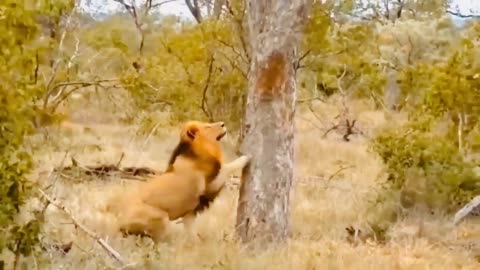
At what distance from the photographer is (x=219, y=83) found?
16031 mm

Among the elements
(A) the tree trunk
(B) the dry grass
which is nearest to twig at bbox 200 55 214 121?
(B) the dry grass

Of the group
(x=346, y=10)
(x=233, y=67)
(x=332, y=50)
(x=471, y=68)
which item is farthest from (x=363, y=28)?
(x=471, y=68)

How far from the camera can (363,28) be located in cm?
1909

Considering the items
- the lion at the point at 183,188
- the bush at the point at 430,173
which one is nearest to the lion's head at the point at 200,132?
the lion at the point at 183,188

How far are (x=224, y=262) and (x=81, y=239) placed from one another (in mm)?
1267

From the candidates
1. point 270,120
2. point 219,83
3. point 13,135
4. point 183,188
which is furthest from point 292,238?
point 219,83

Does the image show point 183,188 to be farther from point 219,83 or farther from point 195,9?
point 195,9

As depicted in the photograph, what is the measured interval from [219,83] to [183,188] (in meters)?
7.49

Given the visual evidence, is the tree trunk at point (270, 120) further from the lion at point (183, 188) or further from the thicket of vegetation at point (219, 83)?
the thicket of vegetation at point (219, 83)

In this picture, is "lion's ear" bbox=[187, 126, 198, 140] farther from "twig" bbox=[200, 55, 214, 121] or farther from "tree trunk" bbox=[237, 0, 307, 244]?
"twig" bbox=[200, 55, 214, 121]

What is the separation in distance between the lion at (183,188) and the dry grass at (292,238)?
138 millimetres

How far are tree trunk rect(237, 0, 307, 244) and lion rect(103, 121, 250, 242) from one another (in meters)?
0.23

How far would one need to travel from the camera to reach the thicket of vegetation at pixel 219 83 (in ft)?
21.0

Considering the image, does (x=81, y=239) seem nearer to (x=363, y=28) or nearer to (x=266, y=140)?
(x=266, y=140)
